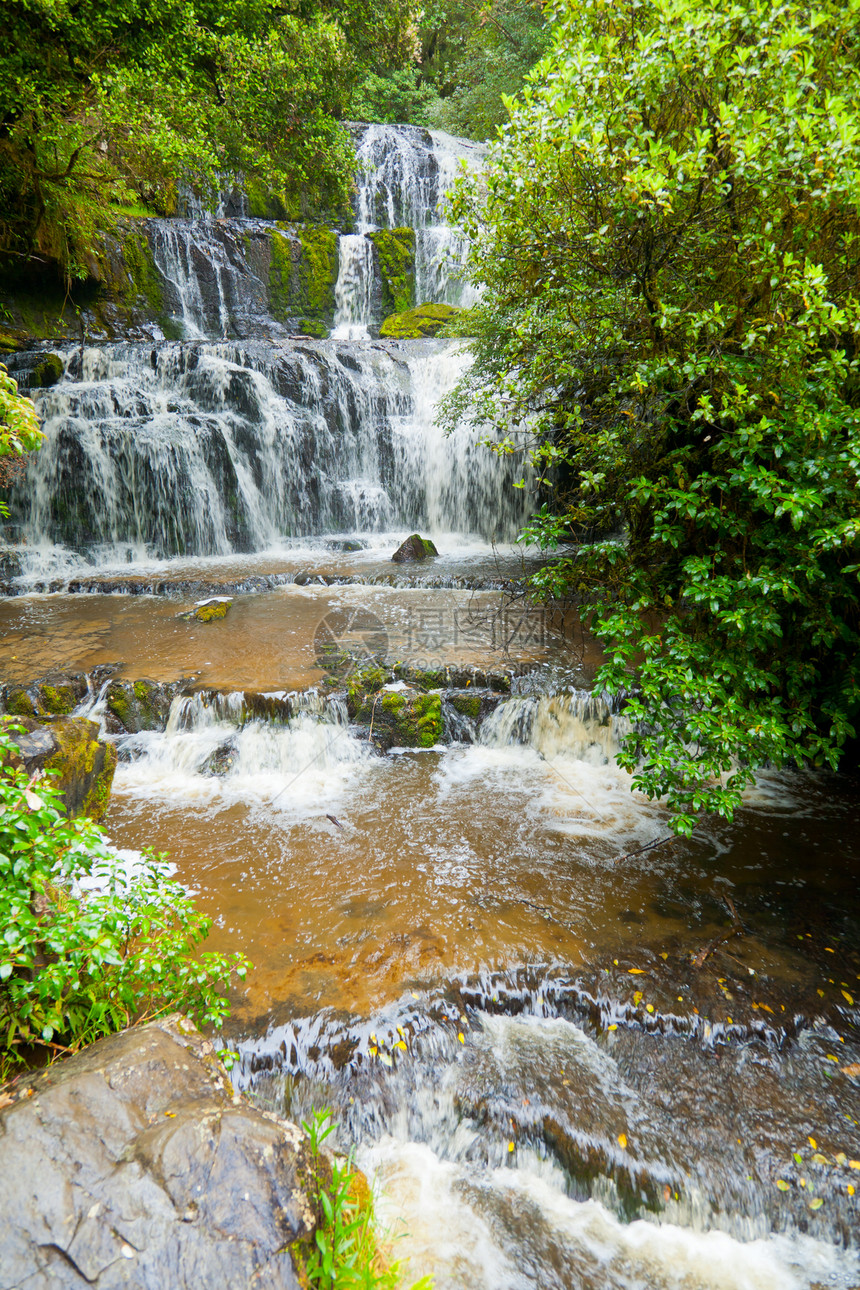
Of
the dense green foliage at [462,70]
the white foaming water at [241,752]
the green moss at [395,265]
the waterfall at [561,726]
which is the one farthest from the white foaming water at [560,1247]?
the dense green foliage at [462,70]

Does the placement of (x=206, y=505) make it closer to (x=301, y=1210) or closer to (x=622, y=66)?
(x=622, y=66)

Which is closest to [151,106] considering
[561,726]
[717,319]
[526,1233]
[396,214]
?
[396,214]

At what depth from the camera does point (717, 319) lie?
321 centimetres

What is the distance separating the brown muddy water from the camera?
8.56 feet

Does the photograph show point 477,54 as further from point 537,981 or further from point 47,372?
point 537,981

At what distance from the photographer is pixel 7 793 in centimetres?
223

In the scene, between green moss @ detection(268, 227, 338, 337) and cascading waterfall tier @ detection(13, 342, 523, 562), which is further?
green moss @ detection(268, 227, 338, 337)

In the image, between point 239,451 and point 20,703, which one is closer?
point 20,703

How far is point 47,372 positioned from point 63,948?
12780 mm

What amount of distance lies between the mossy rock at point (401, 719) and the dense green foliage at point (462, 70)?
18.9 meters

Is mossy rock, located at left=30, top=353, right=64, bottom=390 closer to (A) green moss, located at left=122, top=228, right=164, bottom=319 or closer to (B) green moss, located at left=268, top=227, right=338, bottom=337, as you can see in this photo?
(A) green moss, located at left=122, top=228, right=164, bottom=319

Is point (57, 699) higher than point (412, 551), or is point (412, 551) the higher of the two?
point (412, 551)

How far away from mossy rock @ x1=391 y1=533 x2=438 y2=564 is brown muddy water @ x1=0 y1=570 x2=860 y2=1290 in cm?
486

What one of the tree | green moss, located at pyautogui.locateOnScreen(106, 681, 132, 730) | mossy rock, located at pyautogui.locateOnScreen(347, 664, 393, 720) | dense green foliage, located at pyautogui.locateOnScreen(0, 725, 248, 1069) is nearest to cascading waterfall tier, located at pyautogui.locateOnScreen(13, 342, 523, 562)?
green moss, located at pyautogui.locateOnScreen(106, 681, 132, 730)
